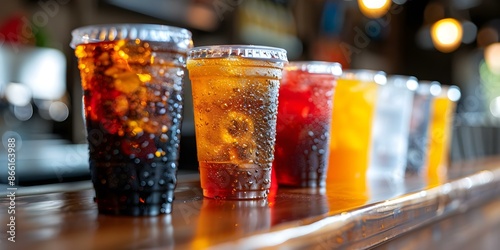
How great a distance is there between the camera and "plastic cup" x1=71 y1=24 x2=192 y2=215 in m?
0.82

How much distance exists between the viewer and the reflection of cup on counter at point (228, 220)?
24.4 inches

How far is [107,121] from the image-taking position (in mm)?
827

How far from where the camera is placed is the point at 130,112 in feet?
2.69

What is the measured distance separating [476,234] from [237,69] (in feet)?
3.68

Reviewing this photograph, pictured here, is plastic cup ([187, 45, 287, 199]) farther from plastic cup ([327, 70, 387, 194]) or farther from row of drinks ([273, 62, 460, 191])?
plastic cup ([327, 70, 387, 194])

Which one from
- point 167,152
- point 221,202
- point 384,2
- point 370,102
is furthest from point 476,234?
point 384,2

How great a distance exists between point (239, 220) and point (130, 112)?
Result: 0.65 feet

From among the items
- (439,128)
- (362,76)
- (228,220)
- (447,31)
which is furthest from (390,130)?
(447,31)

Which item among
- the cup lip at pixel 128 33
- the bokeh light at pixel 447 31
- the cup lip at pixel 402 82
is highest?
the bokeh light at pixel 447 31

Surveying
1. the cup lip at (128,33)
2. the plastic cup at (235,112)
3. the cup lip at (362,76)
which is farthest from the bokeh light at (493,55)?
the cup lip at (128,33)

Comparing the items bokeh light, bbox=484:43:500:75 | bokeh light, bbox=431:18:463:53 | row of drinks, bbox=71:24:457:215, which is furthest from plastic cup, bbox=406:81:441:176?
bokeh light, bbox=484:43:500:75

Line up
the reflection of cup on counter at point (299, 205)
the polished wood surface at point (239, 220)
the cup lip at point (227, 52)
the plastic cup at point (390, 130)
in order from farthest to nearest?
the plastic cup at point (390, 130), the cup lip at point (227, 52), the reflection of cup on counter at point (299, 205), the polished wood surface at point (239, 220)

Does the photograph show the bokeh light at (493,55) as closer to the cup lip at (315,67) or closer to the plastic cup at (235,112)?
the cup lip at (315,67)

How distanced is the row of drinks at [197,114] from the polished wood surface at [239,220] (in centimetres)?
4
